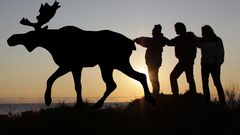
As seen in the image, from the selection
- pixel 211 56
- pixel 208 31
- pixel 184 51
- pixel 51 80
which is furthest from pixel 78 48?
pixel 208 31

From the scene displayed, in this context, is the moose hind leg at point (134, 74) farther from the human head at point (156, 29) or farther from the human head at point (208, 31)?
the human head at point (156, 29)

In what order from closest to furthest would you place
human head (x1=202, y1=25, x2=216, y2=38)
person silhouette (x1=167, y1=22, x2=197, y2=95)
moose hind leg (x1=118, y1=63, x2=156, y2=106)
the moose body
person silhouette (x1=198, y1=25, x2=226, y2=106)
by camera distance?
the moose body → moose hind leg (x1=118, y1=63, x2=156, y2=106) → person silhouette (x1=198, y1=25, x2=226, y2=106) → human head (x1=202, y1=25, x2=216, y2=38) → person silhouette (x1=167, y1=22, x2=197, y2=95)

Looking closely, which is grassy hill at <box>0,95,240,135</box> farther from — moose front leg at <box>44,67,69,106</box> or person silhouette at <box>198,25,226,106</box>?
person silhouette at <box>198,25,226,106</box>

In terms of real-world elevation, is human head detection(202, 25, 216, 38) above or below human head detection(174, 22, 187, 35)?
below

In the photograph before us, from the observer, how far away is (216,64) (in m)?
17.3

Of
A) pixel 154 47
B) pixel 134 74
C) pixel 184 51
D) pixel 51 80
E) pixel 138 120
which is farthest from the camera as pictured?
pixel 154 47

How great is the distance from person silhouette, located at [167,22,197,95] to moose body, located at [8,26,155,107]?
3347 millimetres

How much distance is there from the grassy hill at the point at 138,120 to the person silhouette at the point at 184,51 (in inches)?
36.5

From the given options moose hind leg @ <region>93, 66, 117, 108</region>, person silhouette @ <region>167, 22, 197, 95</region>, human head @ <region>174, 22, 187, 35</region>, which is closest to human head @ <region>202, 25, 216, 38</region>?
person silhouette @ <region>167, 22, 197, 95</region>

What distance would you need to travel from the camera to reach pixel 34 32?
14344 millimetres

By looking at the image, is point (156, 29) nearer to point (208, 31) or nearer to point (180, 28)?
point (180, 28)

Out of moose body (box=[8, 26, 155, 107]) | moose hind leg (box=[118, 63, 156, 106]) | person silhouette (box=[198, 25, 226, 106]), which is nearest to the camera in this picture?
moose body (box=[8, 26, 155, 107])

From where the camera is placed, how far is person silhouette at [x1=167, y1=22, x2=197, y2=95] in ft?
58.2

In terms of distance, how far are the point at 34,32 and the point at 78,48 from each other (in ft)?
3.95
